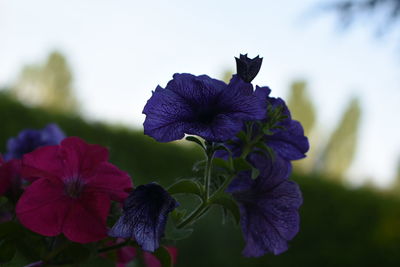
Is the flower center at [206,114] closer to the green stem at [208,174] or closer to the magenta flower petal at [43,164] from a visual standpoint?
the green stem at [208,174]

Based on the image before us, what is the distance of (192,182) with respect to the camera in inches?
Result: 24.9

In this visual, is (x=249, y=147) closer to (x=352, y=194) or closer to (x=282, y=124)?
(x=282, y=124)

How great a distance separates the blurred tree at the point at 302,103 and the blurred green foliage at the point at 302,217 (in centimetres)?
2031

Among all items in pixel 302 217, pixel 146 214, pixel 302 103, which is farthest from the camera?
pixel 302 103

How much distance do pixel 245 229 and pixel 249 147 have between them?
11 cm

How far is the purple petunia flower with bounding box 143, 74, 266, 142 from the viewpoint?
0.60 m

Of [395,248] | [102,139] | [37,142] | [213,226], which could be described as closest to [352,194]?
[395,248]

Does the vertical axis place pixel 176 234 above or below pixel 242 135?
below

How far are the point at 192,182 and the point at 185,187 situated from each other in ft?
0.03

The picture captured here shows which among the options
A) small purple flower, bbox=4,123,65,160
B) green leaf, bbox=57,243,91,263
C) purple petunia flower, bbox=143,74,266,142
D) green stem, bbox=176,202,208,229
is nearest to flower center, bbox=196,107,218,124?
purple petunia flower, bbox=143,74,266,142

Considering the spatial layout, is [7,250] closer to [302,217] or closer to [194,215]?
[194,215]

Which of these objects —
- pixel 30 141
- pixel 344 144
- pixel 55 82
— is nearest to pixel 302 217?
pixel 30 141

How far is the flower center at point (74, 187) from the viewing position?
2.28 ft

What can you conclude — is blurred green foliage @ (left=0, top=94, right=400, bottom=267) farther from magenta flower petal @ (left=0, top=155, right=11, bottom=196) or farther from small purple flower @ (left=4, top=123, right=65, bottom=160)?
magenta flower petal @ (left=0, top=155, right=11, bottom=196)
